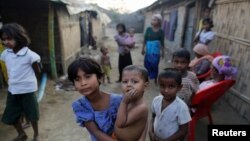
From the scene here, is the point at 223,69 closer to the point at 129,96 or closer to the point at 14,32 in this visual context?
the point at 129,96

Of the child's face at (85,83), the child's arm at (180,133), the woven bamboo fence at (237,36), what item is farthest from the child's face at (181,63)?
the woven bamboo fence at (237,36)

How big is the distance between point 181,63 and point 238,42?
3020mm

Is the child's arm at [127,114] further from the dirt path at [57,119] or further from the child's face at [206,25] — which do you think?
the child's face at [206,25]

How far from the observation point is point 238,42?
16.7 ft

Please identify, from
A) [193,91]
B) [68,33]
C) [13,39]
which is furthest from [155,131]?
[68,33]

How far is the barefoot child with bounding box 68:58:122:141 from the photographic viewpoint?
1605mm

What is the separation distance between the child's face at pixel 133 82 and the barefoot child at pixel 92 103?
0.15 m

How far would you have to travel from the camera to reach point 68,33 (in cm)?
833

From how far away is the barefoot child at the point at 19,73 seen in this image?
306 cm

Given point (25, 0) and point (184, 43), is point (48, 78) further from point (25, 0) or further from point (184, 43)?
point (184, 43)

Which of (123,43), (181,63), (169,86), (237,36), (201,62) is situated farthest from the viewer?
(123,43)

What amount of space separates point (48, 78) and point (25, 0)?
7.63ft

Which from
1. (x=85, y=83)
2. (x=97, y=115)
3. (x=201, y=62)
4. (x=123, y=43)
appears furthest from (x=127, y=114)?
(x=123, y=43)

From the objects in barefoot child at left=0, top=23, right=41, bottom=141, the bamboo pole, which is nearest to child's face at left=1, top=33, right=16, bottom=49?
barefoot child at left=0, top=23, right=41, bottom=141
